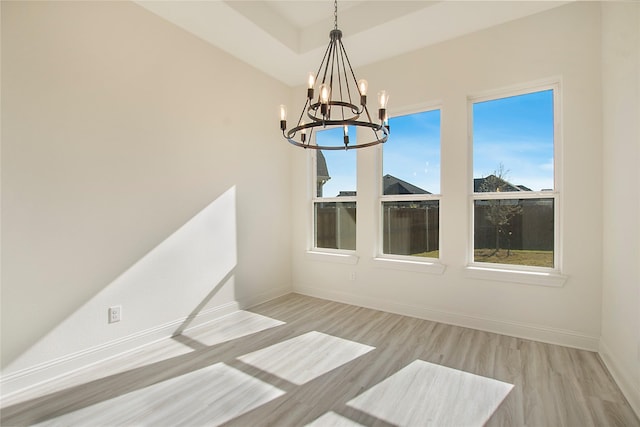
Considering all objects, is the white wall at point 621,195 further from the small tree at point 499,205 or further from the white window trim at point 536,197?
the small tree at point 499,205

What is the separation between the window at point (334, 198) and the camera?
393 centimetres

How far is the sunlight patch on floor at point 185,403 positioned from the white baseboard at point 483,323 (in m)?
1.88

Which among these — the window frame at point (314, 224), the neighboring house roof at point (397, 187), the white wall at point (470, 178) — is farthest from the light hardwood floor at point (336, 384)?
the neighboring house roof at point (397, 187)

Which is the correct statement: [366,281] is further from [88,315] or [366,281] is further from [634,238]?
A: [88,315]

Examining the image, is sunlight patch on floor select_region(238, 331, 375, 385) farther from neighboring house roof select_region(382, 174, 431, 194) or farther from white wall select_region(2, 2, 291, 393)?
neighboring house roof select_region(382, 174, 431, 194)

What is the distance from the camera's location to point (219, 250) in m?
3.29

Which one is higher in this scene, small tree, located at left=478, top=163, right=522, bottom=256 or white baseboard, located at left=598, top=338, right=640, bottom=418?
small tree, located at left=478, top=163, right=522, bottom=256

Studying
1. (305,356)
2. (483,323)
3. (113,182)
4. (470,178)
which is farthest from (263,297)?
(470,178)

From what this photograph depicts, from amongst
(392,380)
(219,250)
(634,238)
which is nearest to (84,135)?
(219,250)

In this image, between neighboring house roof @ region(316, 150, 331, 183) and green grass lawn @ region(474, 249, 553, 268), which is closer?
green grass lawn @ region(474, 249, 553, 268)

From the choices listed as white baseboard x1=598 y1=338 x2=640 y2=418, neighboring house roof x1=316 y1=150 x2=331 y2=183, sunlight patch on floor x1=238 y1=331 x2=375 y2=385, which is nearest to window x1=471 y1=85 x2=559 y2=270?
white baseboard x1=598 y1=338 x2=640 y2=418

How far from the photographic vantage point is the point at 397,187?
3590 mm

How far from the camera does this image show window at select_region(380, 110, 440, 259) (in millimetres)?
3340

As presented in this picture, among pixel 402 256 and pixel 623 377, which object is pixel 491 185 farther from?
pixel 623 377
